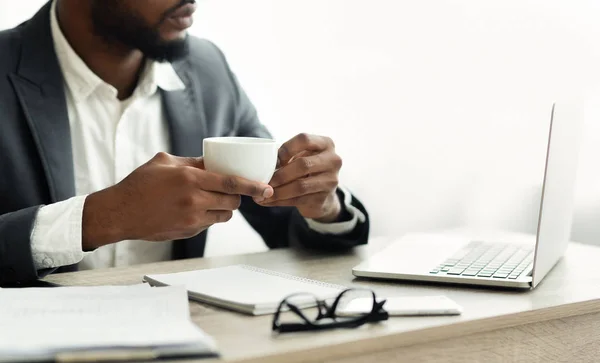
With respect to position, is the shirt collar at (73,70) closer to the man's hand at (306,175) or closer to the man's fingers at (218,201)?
the man's hand at (306,175)

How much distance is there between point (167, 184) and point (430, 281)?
1.30ft

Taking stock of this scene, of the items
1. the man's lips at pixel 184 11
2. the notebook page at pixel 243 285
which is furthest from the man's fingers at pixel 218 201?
the man's lips at pixel 184 11

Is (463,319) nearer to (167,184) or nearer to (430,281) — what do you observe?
(430,281)

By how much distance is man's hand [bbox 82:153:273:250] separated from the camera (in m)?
1.01

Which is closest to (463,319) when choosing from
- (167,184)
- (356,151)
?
(167,184)

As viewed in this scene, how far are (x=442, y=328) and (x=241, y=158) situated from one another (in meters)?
0.33

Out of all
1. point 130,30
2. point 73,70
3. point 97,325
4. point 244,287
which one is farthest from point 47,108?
point 97,325

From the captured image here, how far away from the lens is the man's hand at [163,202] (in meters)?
1.01

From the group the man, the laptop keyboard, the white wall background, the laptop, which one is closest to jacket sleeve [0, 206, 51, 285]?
the man

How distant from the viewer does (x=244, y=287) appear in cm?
101

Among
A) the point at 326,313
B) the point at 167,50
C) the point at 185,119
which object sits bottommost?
the point at 326,313

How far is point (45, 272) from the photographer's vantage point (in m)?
1.12

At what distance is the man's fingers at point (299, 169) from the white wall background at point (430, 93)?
2.15 ft

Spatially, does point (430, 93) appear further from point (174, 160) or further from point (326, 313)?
point (326, 313)
